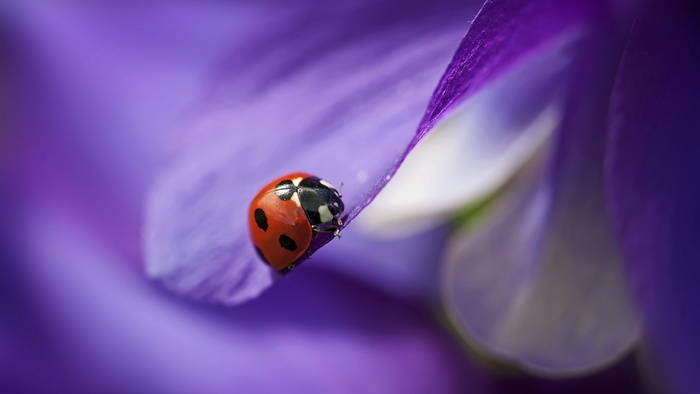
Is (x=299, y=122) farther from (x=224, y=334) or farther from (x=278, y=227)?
(x=224, y=334)

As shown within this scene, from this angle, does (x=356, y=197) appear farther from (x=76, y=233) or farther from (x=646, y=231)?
(x=76, y=233)

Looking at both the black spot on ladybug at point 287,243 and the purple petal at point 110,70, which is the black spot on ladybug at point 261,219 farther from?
the purple petal at point 110,70

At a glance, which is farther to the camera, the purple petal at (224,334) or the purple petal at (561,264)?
the purple petal at (224,334)

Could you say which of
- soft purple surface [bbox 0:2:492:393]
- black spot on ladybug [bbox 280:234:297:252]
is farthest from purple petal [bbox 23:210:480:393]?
black spot on ladybug [bbox 280:234:297:252]

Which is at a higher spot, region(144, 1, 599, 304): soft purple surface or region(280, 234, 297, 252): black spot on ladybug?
region(144, 1, 599, 304): soft purple surface

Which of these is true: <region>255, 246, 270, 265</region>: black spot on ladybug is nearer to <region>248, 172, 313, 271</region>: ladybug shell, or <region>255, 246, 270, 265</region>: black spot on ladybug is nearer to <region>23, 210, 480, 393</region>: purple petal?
<region>248, 172, 313, 271</region>: ladybug shell

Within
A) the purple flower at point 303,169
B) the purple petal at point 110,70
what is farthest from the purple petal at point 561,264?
the purple petal at point 110,70

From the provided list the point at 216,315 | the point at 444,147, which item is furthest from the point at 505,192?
the point at 216,315

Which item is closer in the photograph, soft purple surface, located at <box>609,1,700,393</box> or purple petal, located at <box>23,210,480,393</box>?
soft purple surface, located at <box>609,1,700,393</box>
